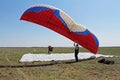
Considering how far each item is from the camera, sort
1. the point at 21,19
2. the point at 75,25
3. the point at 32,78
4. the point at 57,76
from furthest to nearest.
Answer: the point at 75,25, the point at 21,19, the point at 57,76, the point at 32,78

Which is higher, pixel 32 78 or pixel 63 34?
pixel 63 34

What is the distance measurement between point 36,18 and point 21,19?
1370mm

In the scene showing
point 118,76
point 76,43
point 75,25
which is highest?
point 75,25

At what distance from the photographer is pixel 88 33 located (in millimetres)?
26469

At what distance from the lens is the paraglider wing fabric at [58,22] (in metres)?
23.5

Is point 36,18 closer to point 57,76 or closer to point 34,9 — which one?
point 34,9

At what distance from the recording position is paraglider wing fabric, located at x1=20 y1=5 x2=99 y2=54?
23484 millimetres

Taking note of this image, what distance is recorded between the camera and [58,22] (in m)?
24.2

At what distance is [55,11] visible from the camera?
79.2ft

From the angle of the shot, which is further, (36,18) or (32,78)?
(36,18)

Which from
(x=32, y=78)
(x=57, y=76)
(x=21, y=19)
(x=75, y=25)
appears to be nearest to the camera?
(x=32, y=78)

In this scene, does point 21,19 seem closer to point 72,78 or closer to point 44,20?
point 44,20

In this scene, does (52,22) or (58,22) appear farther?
(58,22)

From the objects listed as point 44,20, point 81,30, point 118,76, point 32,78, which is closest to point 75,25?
point 81,30
